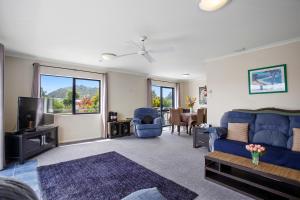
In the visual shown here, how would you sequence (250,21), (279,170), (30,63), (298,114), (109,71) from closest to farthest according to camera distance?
(279,170) < (250,21) < (298,114) < (30,63) < (109,71)

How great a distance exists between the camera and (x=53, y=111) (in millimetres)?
4730

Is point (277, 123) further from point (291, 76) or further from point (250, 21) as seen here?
point (250, 21)

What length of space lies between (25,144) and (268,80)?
17.3ft

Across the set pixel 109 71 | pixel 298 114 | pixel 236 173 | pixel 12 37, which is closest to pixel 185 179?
pixel 236 173

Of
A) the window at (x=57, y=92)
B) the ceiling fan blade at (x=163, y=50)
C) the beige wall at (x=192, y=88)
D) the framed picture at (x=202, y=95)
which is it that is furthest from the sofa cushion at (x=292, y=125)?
the window at (x=57, y=92)

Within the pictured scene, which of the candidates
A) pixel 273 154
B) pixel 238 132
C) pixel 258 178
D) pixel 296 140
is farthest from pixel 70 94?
pixel 296 140

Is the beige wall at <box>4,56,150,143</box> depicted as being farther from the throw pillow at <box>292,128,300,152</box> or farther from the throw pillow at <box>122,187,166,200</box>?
the throw pillow at <box>292,128,300,152</box>

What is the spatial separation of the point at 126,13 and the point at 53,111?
151 inches

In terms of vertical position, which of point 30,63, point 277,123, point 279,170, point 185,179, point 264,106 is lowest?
point 185,179

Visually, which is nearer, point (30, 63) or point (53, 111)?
point (30, 63)

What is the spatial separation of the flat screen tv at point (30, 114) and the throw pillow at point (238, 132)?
4326mm

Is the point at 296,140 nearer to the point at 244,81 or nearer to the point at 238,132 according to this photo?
the point at 238,132

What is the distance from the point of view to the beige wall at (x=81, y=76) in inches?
156

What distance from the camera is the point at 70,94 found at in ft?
16.6
